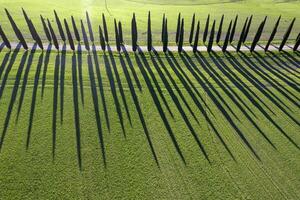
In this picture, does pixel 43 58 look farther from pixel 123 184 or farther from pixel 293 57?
pixel 293 57

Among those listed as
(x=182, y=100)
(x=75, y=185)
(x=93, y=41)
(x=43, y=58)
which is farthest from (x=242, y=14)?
(x=75, y=185)

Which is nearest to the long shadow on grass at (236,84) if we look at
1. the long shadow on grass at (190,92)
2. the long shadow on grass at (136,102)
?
the long shadow on grass at (190,92)

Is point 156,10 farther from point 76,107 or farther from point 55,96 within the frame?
point 76,107

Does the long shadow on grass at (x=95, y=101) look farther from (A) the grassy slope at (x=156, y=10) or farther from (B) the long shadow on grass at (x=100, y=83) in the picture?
(A) the grassy slope at (x=156, y=10)

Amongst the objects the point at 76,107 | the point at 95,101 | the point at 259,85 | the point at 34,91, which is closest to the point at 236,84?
the point at 259,85

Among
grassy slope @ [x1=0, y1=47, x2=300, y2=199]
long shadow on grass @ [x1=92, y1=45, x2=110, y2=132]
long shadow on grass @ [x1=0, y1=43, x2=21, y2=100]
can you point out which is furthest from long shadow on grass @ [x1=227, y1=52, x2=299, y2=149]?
long shadow on grass @ [x1=0, y1=43, x2=21, y2=100]

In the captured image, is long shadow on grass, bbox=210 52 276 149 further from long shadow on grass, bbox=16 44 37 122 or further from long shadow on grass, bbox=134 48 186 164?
long shadow on grass, bbox=16 44 37 122
